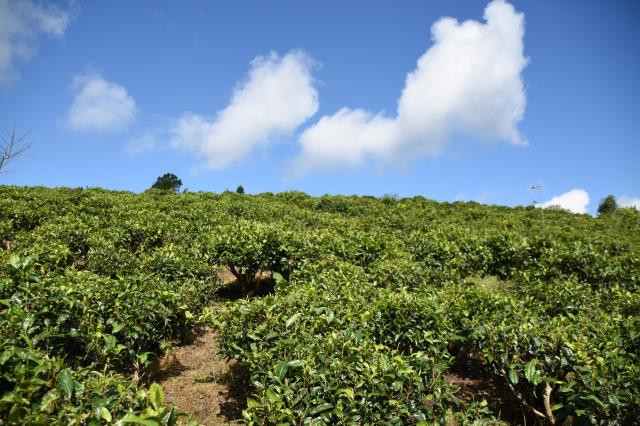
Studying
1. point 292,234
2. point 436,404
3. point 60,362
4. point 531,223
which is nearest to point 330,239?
point 292,234

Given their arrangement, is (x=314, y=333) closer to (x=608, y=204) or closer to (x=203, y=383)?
(x=203, y=383)

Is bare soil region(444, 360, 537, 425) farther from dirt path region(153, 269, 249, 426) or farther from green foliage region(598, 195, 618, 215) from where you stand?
green foliage region(598, 195, 618, 215)

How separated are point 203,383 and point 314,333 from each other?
2397 millimetres

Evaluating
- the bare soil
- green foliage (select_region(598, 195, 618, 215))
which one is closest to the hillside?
the bare soil

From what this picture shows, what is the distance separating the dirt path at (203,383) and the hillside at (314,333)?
234 mm

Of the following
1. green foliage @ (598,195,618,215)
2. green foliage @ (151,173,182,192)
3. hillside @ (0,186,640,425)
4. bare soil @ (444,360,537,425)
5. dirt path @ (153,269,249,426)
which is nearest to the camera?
hillside @ (0,186,640,425)

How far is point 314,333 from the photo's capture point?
15.8 feet

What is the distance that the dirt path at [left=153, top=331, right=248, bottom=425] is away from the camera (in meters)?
5.12

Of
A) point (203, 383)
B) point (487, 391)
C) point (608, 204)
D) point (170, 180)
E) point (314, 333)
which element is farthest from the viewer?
point (170, 180)

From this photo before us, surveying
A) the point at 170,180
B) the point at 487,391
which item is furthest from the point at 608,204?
the point at 170,180

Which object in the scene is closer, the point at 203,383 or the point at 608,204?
the point at 203,383

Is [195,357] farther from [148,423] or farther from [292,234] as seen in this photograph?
[148,423]

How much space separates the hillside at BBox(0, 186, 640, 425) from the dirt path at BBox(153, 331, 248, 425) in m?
0.23

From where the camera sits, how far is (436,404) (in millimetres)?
3914
